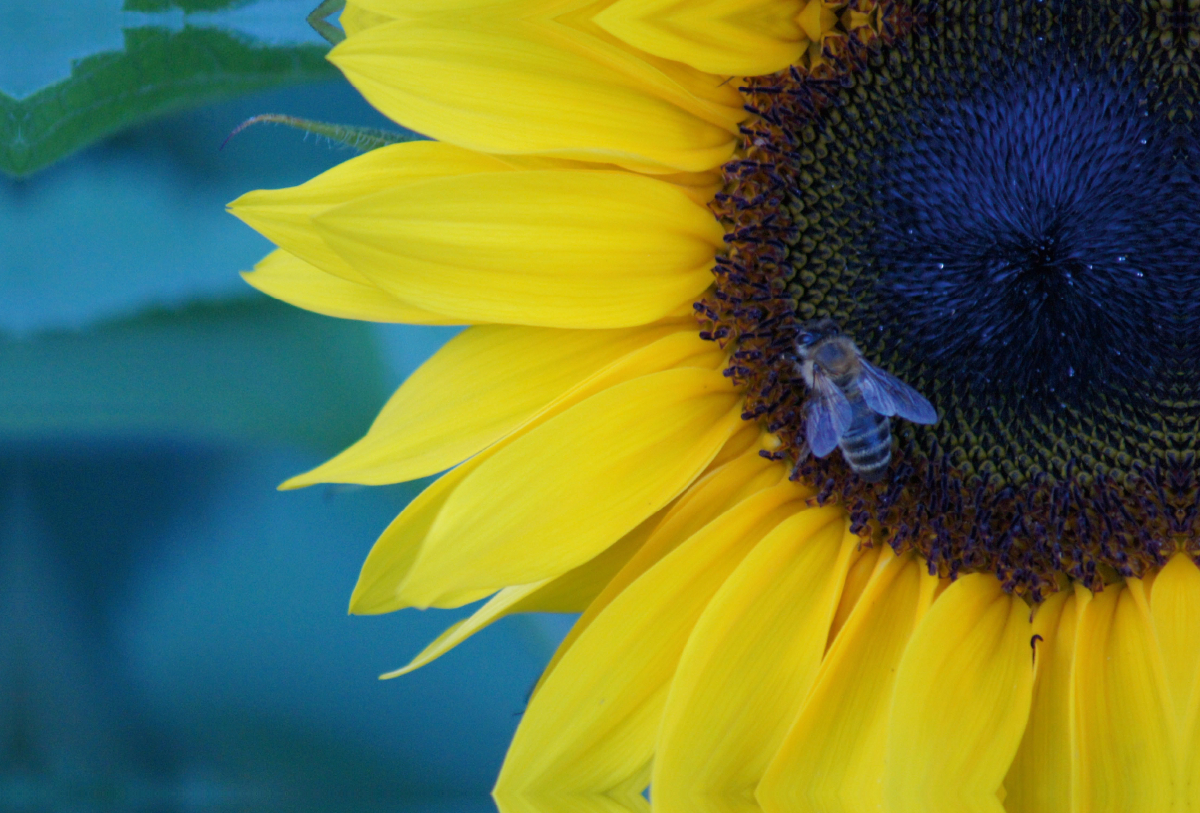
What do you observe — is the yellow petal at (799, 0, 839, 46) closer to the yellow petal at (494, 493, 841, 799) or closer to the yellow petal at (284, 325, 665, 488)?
the yellow petal at (284, 325, 665, 488)

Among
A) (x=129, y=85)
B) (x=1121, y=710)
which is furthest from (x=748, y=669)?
(x=129, y=85)

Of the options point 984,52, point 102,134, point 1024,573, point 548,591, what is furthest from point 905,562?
point 102,134

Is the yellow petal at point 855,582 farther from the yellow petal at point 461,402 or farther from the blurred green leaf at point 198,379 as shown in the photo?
the blurred green leaf at point 198,379

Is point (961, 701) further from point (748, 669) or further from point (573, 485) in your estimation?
point (573, 485)

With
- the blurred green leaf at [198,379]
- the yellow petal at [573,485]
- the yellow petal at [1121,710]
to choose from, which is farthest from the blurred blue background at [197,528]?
the yellow petal at [1121,710]

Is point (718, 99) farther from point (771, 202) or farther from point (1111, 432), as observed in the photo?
point (1111, 432)
